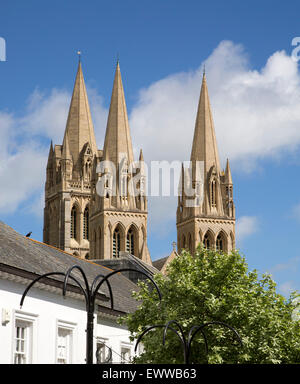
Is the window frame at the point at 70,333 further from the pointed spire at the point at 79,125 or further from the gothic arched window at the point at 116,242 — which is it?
the pointed spire at the point at 79,125

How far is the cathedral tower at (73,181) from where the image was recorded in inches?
5335

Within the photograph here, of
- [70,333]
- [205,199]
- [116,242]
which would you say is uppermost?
[205,199]

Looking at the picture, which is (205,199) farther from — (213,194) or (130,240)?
(130,240)

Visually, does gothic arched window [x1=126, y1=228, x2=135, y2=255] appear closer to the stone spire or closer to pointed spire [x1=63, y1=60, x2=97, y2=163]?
the stone spire

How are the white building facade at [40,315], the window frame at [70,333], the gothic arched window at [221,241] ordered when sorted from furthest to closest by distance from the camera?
the gothic arched window at [221,241], the window frame at [70,333], the white building facade at [40,315]

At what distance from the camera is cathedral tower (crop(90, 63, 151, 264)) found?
119 meters

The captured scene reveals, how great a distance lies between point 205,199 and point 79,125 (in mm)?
30974

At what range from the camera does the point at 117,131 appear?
125125 mm

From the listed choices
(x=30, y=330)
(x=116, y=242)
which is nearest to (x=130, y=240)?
(x=116, y=242)

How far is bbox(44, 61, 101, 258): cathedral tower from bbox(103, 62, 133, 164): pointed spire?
1599cm

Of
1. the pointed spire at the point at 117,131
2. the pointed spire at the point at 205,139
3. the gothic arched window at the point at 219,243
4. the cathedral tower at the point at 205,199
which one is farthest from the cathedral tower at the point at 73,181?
the gothic arched window at the point at 219,243

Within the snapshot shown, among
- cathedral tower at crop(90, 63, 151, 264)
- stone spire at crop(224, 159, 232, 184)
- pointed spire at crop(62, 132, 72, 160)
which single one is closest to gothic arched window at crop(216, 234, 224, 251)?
stone spire at crop(224, 159, 232, 184)

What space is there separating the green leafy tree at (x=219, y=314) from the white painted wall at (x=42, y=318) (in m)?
3.08
